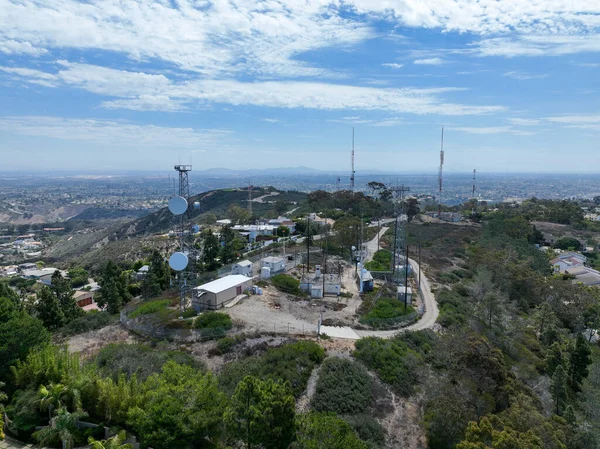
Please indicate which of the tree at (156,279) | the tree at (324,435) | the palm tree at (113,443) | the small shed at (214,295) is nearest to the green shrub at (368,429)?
the tree at (324,435)

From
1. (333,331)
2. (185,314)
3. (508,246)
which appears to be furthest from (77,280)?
(508,246)

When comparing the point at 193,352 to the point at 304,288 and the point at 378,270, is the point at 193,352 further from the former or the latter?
the point at 378,270

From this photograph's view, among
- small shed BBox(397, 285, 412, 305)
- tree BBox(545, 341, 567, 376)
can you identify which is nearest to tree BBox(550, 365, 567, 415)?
tree BBox(545, 341, 567, 376)

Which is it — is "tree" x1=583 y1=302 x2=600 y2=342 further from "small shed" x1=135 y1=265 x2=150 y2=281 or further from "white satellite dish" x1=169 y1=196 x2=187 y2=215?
"small shed" x1=135 y1=265 x2=150 y2=281

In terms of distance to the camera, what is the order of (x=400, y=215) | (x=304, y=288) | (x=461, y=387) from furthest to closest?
1. (x=400, y=215)
2. (x=304, y=288)
3. (x=461, y=387)

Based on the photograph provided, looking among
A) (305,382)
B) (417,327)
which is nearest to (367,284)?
(417,327)
